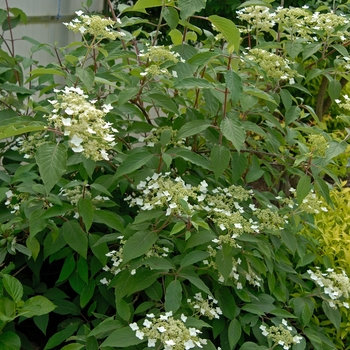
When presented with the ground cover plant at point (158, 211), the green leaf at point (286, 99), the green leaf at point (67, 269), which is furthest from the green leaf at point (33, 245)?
the green leaf at point (286, 99)

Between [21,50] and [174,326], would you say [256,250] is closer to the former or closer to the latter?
[174,326]

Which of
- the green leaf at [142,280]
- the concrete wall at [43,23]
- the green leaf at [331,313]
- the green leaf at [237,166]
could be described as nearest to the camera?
the green leaf at [142,280]

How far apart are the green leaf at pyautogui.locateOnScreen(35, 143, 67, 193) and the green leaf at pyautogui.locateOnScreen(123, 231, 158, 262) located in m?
0.31

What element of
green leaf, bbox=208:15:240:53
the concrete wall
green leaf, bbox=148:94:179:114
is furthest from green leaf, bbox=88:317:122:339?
the concrete wall

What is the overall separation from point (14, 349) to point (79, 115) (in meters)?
0.73

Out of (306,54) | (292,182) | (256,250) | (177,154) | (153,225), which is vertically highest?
(306,54)

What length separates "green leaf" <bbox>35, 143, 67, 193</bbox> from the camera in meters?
1.49

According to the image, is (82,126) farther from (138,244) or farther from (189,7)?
(189,7)

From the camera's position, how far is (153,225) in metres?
1.82

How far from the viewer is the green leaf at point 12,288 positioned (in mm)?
1725

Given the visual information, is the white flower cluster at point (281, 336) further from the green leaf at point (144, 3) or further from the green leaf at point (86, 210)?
the green leaf at point (144, 3)

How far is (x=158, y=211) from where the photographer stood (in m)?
1.72

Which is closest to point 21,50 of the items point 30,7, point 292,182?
point 30,7

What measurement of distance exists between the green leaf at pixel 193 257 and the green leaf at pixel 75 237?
0.31 m
